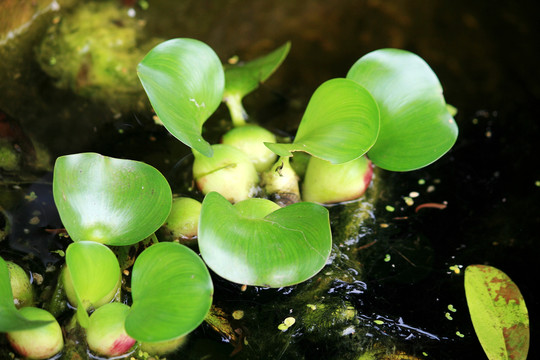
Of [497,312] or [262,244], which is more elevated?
[262,244]

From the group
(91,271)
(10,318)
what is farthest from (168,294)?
(10,318)

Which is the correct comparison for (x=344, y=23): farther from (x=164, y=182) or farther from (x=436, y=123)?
(x=164, y=182)

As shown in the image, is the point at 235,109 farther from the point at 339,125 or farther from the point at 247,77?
the point at 339,125

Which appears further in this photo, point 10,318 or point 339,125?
point 339,125

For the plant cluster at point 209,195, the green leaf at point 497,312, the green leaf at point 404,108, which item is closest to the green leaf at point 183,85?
the plant cluster at point 209,195

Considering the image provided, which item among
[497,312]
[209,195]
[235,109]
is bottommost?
[497,312]

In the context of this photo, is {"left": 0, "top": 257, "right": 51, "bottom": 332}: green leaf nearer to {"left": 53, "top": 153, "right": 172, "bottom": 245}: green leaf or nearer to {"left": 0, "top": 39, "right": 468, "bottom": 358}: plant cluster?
{"left": 0, "top": 39, "right": 468, "bottom": 358}: plant cluster
